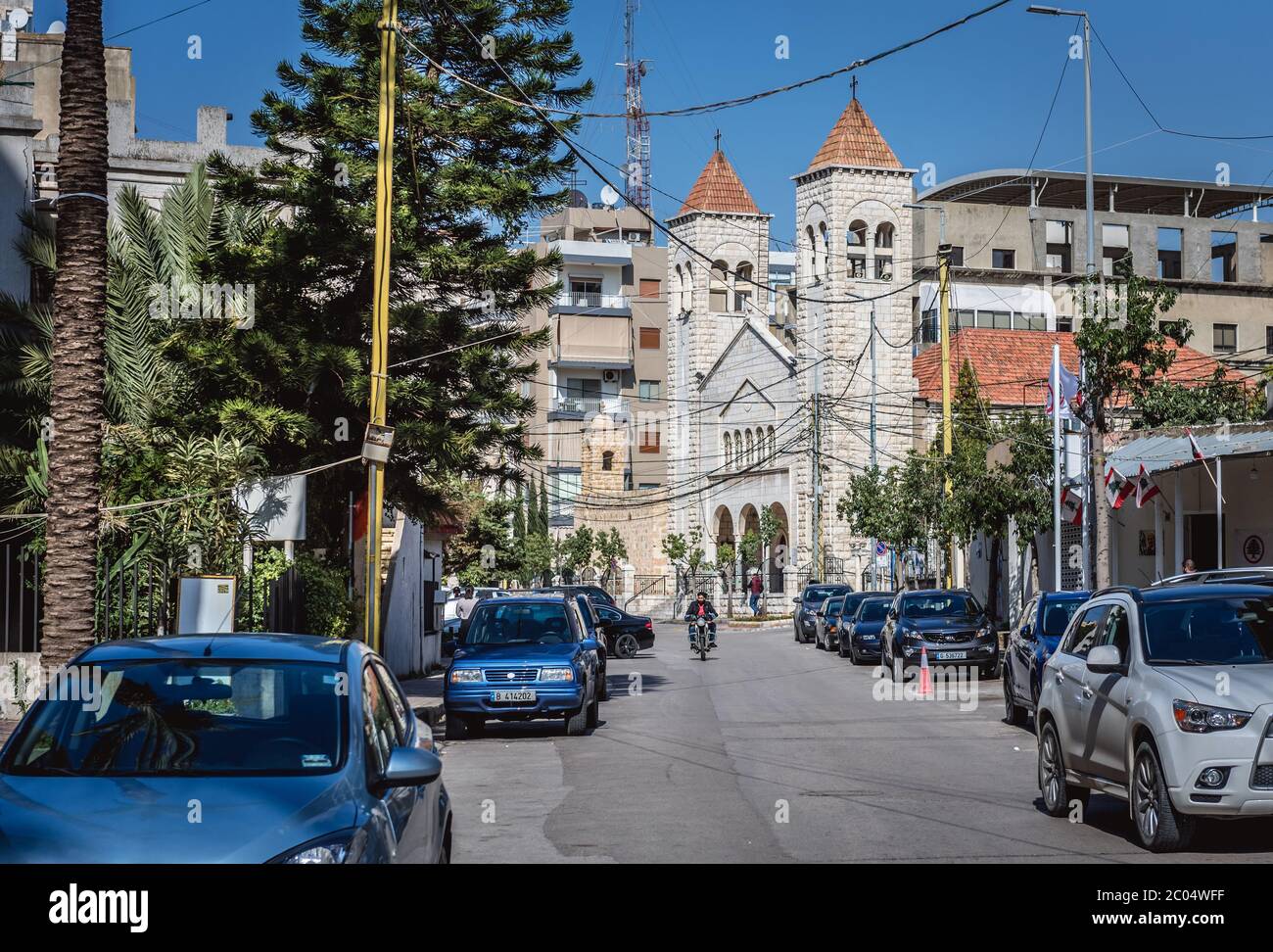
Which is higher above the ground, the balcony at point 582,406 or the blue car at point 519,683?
the balcony at point 582,406

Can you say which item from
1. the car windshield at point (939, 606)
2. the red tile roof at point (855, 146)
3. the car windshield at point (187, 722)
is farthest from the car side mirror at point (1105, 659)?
the red tile roof at point (855, 146)

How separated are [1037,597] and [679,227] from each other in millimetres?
69874

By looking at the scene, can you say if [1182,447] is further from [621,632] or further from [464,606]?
[464,606]

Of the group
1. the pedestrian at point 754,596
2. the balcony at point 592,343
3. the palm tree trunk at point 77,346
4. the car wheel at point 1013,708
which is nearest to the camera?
the palm tree trunk at point 77,346

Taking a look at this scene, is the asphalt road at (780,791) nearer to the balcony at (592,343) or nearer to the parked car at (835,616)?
the parked car at (835,616)

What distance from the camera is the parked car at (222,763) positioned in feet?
19.0

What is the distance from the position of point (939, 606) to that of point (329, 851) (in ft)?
83.6

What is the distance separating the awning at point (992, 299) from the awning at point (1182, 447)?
46.8 metres

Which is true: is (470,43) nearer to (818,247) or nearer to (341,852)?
(341,852)

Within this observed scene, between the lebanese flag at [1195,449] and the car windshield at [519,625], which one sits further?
the lebanese flag at [1195,449]

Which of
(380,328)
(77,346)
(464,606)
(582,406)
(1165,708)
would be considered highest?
(582,406)

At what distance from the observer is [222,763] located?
6676 mm

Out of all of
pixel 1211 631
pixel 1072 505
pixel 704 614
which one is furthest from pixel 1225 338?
pixel 1211 631

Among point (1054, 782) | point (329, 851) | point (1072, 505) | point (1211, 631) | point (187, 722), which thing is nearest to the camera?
point (329, 851)
